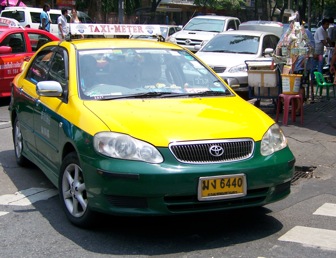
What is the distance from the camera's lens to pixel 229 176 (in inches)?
168

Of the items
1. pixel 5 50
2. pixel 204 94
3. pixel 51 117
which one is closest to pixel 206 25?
pixel 5 50

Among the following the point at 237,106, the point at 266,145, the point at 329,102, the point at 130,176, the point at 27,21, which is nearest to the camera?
the point at 130,176

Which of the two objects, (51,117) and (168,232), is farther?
(51,117)

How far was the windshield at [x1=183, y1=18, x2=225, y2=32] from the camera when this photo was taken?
20.1 metres

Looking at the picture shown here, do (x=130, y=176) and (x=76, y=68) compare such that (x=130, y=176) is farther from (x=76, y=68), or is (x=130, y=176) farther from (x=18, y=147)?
(x=18, y=147)

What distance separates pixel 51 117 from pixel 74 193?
0.90 m

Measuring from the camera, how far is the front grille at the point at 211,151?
4.26m

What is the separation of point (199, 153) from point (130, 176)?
57cm

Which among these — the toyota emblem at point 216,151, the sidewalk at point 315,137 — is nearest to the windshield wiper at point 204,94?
the toyota emblem at point 216,151

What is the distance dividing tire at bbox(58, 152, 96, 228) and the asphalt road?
0.10m

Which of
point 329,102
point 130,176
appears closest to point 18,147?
point 130,176

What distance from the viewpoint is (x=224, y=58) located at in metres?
12.4

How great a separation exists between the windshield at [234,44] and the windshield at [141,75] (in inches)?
290

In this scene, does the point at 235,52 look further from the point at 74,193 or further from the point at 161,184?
the point at 161,184
